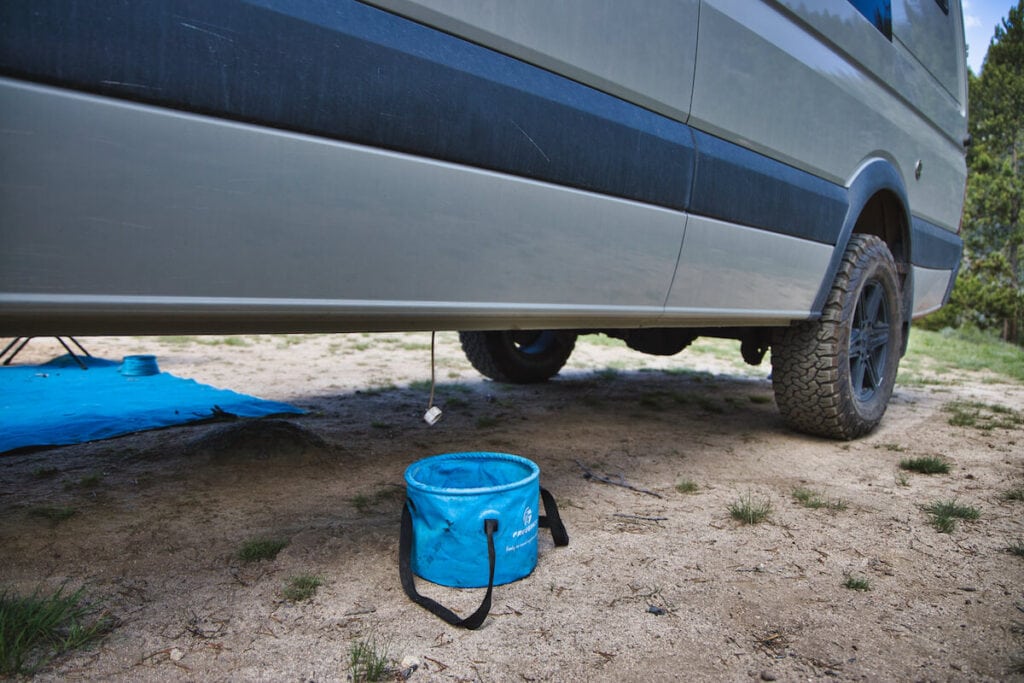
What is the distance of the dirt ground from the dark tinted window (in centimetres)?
179

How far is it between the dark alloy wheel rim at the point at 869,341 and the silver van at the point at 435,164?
30 cm

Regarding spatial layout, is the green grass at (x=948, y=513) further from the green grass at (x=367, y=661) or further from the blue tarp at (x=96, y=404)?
the blue tarp at (x=96, y=404)

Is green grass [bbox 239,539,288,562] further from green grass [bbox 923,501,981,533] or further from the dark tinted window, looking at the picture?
the dark tinted window

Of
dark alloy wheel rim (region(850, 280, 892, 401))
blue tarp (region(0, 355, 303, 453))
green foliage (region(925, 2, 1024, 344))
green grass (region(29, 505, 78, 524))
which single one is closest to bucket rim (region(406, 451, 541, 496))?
green grass (region(29, 505, 78, 524))

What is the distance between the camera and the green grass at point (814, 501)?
6.71 ft

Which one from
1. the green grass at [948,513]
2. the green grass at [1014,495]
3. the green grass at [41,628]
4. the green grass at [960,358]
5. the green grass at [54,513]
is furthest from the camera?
the green grass at [960,358]

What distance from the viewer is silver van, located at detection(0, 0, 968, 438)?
0.93 m

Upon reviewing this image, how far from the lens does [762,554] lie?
1688mm

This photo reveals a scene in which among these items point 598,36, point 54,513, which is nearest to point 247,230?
point 598,36

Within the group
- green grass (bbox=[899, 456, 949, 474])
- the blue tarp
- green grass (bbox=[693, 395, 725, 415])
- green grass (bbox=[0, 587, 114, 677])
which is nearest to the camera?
green grass (bbox=[0, 587, 114, 677])

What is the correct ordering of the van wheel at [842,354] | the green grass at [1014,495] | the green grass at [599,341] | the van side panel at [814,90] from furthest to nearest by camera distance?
the green grass at [599,341] < the van wheel at [842,354] < the green grass at [1014,495] < the van side panel at [814,90]

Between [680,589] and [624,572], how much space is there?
0.45ft

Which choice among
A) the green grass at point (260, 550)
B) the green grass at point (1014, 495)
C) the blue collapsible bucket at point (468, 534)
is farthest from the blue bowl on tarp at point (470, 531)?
the green grass at point (1014, 495)

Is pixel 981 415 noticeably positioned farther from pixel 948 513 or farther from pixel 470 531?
pixel 470 531
